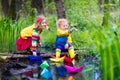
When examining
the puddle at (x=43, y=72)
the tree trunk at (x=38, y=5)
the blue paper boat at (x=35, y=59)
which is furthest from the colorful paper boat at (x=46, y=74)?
the tree trunk at (x=38, y=5)

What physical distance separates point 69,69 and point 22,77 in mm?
879

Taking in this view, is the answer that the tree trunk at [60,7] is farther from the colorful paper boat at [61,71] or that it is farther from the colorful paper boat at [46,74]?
the colorful paper boat at [46,74]

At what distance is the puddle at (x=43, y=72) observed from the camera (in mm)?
5938

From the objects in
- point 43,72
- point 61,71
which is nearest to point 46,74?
point 43,72

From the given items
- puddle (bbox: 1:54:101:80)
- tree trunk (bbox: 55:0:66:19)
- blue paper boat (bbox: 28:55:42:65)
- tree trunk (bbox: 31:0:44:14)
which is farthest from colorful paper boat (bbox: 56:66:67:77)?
tree trunk (bbox: 31:0:44:14)

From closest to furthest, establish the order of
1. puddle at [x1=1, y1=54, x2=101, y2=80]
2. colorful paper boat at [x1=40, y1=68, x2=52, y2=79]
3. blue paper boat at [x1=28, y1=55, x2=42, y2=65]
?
puddle at [x1=1, y1=54, x2=101, y2=80] < colorful paper boat at [x1=40, y1=68, x2=52, y2=79] < blue paper boat at [x1=28, y1=55, x2=42, y2=65]

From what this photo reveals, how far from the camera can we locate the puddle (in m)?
5.94

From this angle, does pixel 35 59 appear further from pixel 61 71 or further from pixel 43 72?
pixel 43 72

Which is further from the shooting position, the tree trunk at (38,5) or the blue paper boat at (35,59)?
the tree trunk at (38,5)

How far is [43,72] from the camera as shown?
6.18m

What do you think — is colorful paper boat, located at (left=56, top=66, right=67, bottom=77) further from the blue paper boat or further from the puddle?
the blue paper boat

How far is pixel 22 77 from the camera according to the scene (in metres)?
6.02

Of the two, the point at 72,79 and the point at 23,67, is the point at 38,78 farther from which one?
the point at 23,67

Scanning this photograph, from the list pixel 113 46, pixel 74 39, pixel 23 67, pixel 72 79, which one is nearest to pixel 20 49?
pixel 23 67
